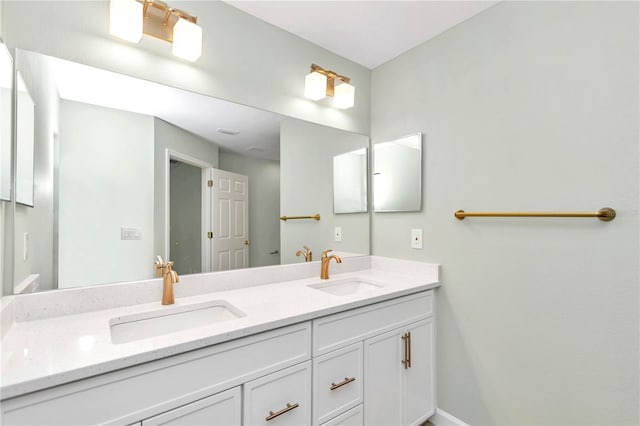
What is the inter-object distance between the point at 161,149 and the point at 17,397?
100 centimetres

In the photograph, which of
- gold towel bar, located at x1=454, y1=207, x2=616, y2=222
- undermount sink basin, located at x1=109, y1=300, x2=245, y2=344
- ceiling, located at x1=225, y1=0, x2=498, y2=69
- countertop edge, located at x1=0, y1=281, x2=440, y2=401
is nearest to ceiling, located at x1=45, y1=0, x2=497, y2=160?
ceiling, located at x1=225, y1=0, x2=498, y2=69

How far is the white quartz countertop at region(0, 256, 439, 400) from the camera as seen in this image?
79cm

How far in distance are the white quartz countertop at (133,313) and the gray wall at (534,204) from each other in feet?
1.22

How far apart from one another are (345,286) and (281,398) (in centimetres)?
85

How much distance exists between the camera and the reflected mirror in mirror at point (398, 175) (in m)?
1.93

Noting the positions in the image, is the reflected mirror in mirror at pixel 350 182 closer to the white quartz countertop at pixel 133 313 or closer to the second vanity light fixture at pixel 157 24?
the white quartz countertop at pixel 133 313

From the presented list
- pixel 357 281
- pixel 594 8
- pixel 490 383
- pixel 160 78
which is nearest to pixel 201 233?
pixel 160 78

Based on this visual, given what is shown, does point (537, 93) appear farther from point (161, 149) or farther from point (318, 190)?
point (161, 149)

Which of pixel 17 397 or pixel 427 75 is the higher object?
pixel 427 75

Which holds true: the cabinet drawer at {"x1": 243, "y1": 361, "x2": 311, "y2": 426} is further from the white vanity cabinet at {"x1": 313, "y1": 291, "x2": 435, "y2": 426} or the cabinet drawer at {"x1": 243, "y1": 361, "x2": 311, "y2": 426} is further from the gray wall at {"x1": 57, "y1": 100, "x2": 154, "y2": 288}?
the gray wall at {"x1": 57, "y1": 100, "x2": 154, "y2": 288}

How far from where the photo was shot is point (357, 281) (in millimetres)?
1940

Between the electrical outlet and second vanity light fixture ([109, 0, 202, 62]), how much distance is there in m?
1.55

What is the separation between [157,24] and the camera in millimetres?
1350

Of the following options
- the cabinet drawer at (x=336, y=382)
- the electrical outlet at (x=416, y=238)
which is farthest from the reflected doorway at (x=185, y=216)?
the electrical outlet at (x=416, y=238)
